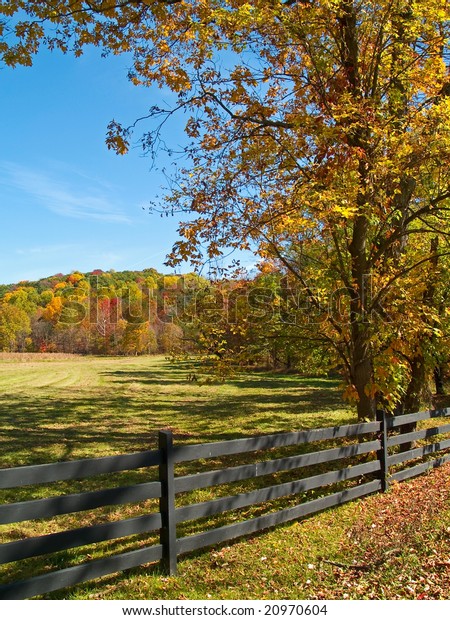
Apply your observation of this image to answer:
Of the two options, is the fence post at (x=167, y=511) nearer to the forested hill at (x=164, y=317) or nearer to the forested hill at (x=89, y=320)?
the forested hill at (x=164, y=317)

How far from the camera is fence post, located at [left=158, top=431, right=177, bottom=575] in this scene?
479 cm

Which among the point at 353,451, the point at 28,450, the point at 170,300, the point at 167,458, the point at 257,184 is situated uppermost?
the point at 257,184

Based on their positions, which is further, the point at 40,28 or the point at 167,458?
the point at 40,28

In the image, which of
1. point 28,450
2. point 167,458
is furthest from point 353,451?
point 28,450

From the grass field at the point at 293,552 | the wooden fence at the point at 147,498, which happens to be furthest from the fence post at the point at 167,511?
the grass field at the point at 293,552

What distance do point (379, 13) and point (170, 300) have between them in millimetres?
6074

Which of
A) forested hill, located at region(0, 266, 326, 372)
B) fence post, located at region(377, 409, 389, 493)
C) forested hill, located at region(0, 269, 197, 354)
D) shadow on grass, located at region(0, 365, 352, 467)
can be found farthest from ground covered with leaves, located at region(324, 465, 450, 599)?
forested hill, located at region(0, 269, 197, 354)

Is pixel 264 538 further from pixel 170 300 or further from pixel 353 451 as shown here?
pixel 170 300

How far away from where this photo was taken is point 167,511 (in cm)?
481

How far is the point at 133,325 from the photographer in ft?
265

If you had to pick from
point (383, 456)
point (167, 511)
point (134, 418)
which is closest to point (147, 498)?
point (167, 511)

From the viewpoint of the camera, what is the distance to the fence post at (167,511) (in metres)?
4.79

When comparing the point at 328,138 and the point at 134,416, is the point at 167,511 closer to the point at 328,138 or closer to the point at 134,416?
the point at 328,138

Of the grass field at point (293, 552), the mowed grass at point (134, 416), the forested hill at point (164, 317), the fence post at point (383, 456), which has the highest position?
the forested hill at point (164, 317)
